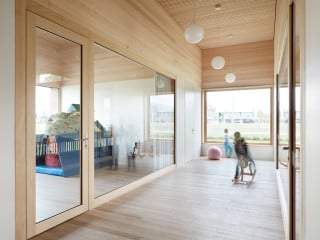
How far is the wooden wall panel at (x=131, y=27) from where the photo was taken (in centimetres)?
288

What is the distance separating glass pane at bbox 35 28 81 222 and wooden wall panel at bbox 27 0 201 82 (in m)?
0.30

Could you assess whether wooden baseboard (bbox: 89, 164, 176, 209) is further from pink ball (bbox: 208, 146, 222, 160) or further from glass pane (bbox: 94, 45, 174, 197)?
pink ball (bbox: 208, 146, 222, 160)

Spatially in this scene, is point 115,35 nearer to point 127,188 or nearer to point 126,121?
point 126,121

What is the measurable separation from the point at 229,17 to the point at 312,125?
18.6 feet

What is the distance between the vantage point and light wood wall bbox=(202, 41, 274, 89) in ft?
24.7

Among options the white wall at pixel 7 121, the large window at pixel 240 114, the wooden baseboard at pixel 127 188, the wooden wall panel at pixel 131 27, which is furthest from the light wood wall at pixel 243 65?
the white wall at pixel 7 121

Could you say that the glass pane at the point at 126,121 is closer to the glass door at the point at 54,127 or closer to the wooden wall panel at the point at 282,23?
the glass door at the point at 54,127

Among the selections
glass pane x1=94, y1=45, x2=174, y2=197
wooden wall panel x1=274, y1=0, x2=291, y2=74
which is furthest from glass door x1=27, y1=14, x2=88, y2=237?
wooden wall panel x1=274, y1=0, x2=291, y2=74

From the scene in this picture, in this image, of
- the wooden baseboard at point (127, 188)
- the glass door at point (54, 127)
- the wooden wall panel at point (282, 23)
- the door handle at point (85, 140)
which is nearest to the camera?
the glass door at point (54, 127)

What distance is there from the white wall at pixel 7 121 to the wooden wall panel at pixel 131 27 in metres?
0.36

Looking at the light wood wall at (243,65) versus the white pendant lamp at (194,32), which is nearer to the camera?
the white pendant lamp at (194,32)

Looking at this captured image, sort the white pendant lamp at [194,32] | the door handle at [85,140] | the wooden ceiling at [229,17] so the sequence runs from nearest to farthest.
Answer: the door handle at [85,140]
the white pendant lamp at [194,32]
the wooden ceiling at [229,17]

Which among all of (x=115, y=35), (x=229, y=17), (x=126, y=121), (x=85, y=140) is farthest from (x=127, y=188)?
(x=229, y=17)

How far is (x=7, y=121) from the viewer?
216cm
